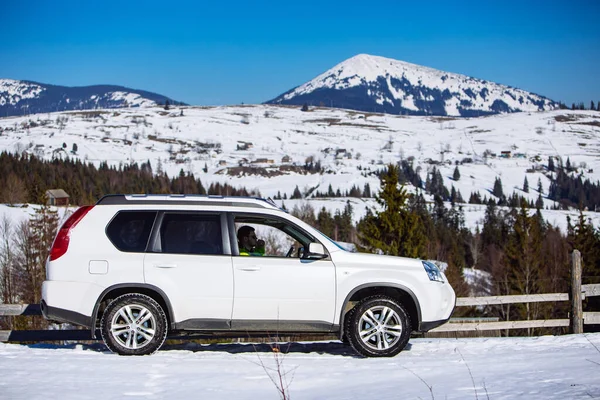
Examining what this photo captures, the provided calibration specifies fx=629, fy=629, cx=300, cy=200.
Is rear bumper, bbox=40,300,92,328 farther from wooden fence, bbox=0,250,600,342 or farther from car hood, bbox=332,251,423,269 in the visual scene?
car hood, bbox=332,251,423,269

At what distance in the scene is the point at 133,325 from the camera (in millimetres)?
7969

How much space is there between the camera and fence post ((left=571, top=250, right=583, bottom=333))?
10.4 m

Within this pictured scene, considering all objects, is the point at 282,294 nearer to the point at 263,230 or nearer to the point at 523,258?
the point at 263,230

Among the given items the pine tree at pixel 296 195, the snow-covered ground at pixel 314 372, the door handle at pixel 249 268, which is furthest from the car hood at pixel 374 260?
the pine tree at pixel 296 195

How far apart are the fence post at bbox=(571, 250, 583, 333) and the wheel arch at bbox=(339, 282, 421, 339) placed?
11.8 ft

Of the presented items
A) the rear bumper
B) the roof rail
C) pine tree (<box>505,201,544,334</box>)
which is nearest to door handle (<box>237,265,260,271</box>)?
the roof rail

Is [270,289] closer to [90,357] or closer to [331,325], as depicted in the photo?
[331,325]

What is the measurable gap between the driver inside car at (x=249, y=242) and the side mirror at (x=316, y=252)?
77 cm

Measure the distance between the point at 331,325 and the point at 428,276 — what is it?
143 cm

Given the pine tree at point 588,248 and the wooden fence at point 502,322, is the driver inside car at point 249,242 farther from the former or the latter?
the pine tree at point 588,248

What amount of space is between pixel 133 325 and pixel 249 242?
1.83 m

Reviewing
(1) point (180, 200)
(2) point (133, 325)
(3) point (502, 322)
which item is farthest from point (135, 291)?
(3) point (502, 322)

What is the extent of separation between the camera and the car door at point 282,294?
312 inches

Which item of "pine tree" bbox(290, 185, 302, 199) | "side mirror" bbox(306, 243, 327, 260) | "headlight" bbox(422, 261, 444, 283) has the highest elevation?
"pine tree" bbox(290, 185, 302, 199)
